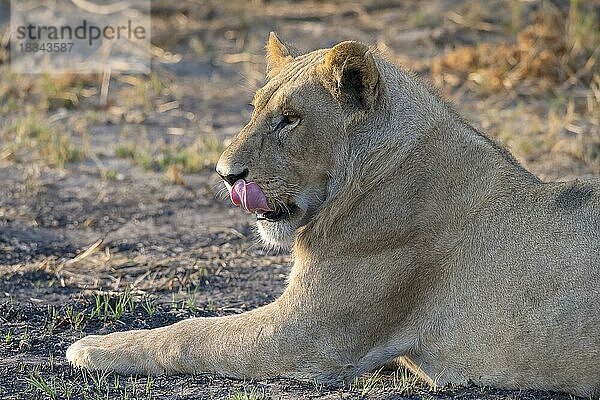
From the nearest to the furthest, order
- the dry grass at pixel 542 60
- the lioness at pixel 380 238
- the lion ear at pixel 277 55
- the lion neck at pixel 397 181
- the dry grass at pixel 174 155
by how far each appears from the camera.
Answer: the lioness at pixel 380 238
the lion neck at pixel 397 181
the lion ear at pixel 277 55
the dry grass at pixel 174 155
the dry grass at pixel 542 60

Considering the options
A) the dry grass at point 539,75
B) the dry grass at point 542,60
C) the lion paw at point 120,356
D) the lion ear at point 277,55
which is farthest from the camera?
the dry grass at point 542,60

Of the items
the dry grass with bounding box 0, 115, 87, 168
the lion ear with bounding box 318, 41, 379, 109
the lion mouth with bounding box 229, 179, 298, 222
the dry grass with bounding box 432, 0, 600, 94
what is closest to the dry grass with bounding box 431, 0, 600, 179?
the dry grass with bounding box 432, 0, 600, 94

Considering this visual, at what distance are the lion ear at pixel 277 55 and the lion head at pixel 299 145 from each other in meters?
0.37

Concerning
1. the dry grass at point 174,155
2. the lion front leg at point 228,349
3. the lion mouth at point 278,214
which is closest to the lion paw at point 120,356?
the lion front leg at point 228,349

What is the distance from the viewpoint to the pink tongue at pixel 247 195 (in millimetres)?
5375

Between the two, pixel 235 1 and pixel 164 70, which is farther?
pixel 235 1

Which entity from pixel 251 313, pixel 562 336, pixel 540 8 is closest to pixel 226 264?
pixel 251 313

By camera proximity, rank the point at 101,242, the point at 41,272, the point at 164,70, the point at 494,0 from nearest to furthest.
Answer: the point at 41,272
the point at 101,242
the point at 164,70
the point at 494,0

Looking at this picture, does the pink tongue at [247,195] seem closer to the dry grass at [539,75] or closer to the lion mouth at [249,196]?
the lion mouth at [249,196]

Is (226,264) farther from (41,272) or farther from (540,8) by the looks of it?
(540,8)

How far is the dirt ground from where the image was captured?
6.01 m

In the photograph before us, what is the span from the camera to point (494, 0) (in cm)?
1338

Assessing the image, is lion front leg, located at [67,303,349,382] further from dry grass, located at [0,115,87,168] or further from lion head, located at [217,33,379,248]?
dry grass, located at [0,115,87,168]

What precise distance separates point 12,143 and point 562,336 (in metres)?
6.08
